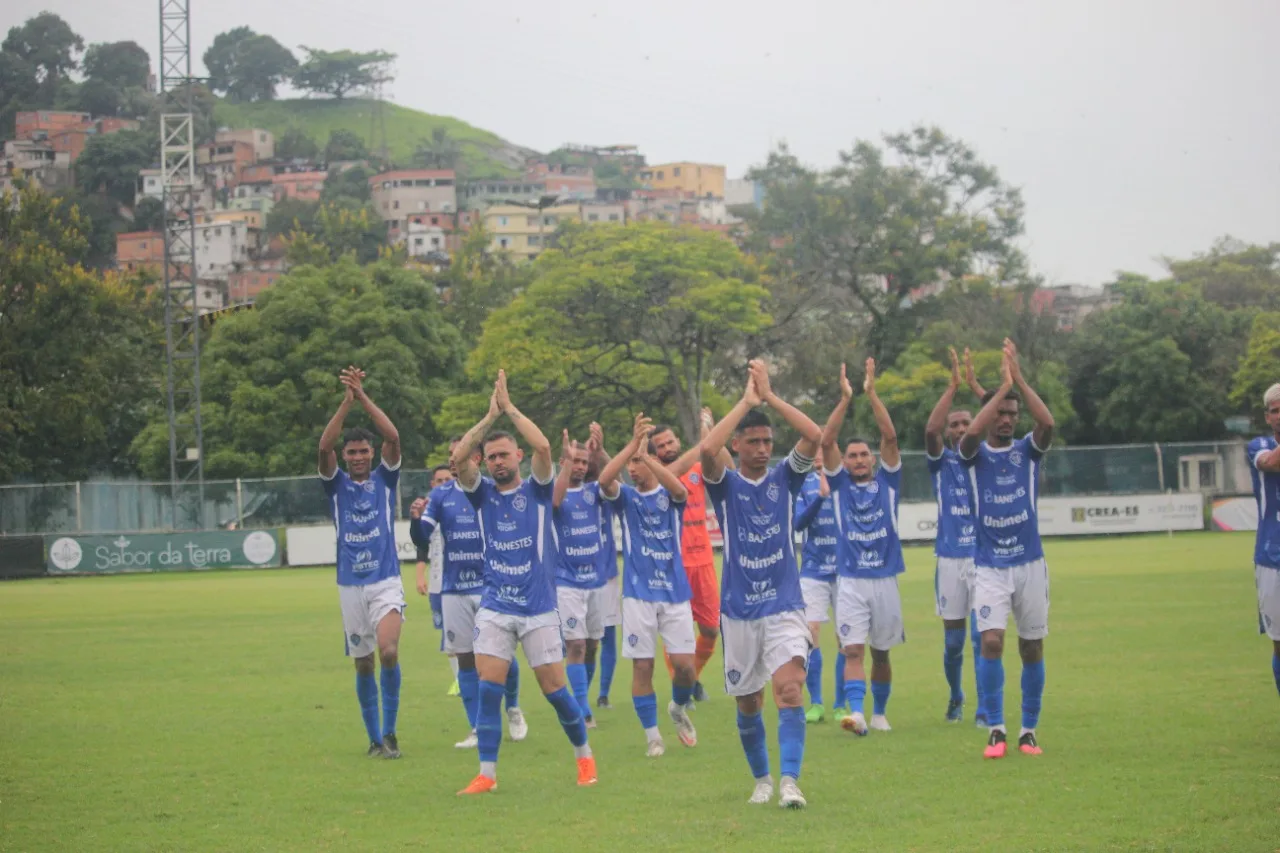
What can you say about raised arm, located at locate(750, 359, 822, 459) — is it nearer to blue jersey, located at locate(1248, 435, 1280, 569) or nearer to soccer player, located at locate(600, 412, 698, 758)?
soccer player, located at locate(600, 412, 698, 758)

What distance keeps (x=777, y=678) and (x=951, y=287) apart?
6408cm

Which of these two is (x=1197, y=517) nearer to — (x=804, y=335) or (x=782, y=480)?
(x=804, y=335)

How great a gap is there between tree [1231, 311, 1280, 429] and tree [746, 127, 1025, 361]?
49.6 ft

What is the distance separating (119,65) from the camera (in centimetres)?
18312

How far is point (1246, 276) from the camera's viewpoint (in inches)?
3127

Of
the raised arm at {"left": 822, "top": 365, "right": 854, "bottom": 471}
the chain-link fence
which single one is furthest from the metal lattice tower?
the raised arm at {"left": 822, "top": 365, "right": 854, "bottom": 471}

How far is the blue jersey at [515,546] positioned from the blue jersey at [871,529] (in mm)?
3201

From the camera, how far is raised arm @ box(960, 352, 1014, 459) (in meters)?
10.4

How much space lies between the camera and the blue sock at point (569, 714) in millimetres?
10336

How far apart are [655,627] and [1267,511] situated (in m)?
4.98

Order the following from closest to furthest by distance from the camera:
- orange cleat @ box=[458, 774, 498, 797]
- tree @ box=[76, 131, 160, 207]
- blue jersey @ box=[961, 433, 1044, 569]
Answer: orange cleat @ box=[458, 774, 498, 797] → blue jersey @ box=[961, 433, 1044, 569] → tree @ box=[76, 131, 160, 207]

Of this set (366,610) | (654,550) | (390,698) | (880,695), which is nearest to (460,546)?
(366,610)

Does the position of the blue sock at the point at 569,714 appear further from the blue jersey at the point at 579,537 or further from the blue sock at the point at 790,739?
the blue jersey at the point at 579,537

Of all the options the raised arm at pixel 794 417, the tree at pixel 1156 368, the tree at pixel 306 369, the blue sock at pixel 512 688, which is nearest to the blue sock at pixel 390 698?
the blue sock at pixel 512 688
